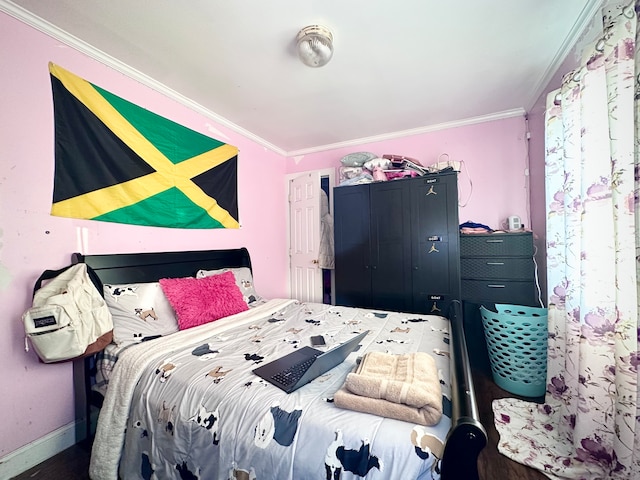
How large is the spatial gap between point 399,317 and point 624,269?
1229mm

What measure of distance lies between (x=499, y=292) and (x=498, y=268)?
227 mm

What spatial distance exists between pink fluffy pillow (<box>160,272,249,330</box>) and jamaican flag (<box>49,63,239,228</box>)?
58cm

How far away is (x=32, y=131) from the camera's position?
1.51m

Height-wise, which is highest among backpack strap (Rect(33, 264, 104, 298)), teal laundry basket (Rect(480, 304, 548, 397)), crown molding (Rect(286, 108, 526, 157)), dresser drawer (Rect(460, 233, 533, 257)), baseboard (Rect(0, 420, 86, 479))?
crown molding (Rect(286, 108, 526, 157))

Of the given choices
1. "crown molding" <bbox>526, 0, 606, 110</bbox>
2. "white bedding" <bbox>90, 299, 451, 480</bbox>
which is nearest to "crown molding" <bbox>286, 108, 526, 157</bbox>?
"crown molding" <bbox>526, 0, 606, 110</bbox>

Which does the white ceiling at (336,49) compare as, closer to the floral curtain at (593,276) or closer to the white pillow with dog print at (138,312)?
the floral curtain at (593,276)

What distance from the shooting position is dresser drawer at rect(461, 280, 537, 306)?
2.37 metres

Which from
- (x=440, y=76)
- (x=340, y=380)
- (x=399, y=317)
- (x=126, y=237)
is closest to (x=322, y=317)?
(x=399, y=317)

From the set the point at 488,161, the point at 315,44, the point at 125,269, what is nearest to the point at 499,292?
the point at 488,161

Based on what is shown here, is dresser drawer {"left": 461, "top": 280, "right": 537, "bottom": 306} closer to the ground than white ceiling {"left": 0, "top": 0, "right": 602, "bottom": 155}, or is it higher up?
closer to the ground

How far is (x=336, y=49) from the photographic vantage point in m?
1.77

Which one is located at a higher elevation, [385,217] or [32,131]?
[32,131]

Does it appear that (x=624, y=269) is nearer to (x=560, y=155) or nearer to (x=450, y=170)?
(x=560, y=155)

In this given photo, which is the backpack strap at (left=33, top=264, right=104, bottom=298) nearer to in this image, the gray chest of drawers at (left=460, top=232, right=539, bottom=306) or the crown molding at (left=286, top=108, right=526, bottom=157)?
the crown molding at (left=286, top=108, right=526, bottom=157)
